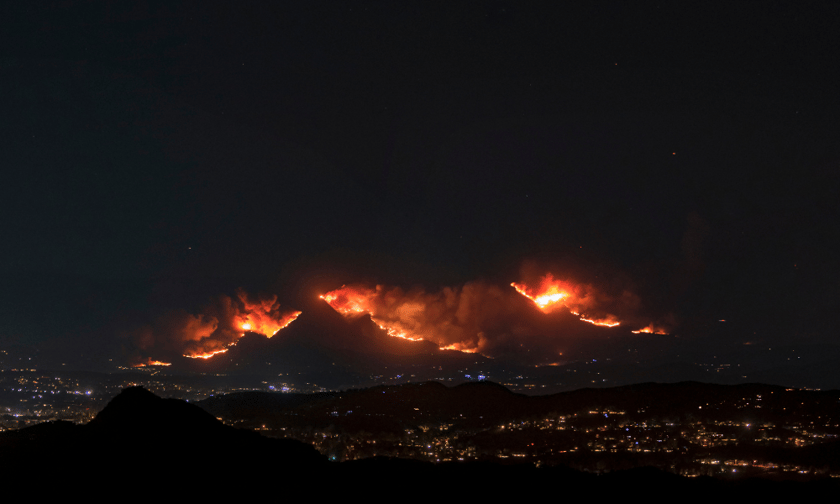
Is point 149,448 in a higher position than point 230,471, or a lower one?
higher

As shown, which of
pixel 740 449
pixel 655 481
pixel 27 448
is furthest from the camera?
pixel 740 449

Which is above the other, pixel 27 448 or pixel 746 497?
pixel 27 448

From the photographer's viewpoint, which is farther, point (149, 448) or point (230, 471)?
point (149, 448)

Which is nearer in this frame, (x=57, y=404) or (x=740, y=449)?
(x=740, y=449)

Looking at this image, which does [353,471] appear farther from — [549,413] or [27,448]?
[549,413]

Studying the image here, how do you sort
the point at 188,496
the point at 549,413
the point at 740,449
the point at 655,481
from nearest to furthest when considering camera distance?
the point at 188,496 < the point at 655,481 < the point at 740,449 < the point at 549,413

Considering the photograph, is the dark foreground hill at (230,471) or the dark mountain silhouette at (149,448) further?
the dark mountain silhouette at (149,448)

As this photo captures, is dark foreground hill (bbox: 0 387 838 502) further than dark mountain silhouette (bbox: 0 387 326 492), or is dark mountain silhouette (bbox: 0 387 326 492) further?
dark mountain silhouette (bbox: 0 387 326 492)

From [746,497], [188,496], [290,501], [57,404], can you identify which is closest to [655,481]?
[746,497]
